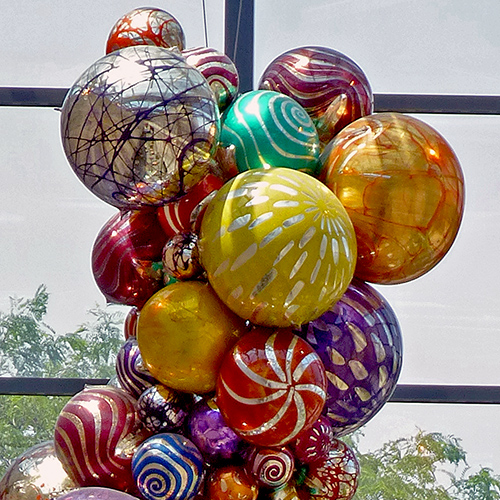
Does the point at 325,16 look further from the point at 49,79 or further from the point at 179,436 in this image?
the point at 179,436

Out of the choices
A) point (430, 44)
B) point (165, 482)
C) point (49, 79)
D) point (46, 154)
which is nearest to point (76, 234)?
point (46, 154)

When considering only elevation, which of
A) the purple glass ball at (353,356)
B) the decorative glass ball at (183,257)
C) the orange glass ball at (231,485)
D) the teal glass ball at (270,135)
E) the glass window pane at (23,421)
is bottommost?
the glass window pane at (23,421)

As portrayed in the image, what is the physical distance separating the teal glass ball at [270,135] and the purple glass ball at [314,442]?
435 millimetres

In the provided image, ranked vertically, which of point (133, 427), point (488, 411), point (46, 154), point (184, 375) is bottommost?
point (488, 411)

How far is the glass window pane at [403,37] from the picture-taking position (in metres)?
2.72

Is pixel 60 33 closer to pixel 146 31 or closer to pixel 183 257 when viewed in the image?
pixel 146 31

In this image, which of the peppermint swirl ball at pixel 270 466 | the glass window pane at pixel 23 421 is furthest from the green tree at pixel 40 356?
the peppermint swirl ball at pixel 270 466

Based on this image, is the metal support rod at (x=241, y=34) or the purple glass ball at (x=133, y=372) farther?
the metal support rod at (x=241, y=34)

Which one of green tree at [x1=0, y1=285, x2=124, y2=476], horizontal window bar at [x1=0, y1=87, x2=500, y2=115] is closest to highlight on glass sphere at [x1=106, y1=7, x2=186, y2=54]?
horizontal window bar at [x1=0, y1=87, x2=500, y2=115]

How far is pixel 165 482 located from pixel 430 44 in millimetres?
1895

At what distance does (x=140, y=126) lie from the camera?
4.18ft

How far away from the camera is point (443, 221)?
4.63ft

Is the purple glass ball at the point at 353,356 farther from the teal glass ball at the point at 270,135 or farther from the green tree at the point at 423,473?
the green tree at the point at 423,473

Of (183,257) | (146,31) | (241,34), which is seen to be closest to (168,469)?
(183,257)
